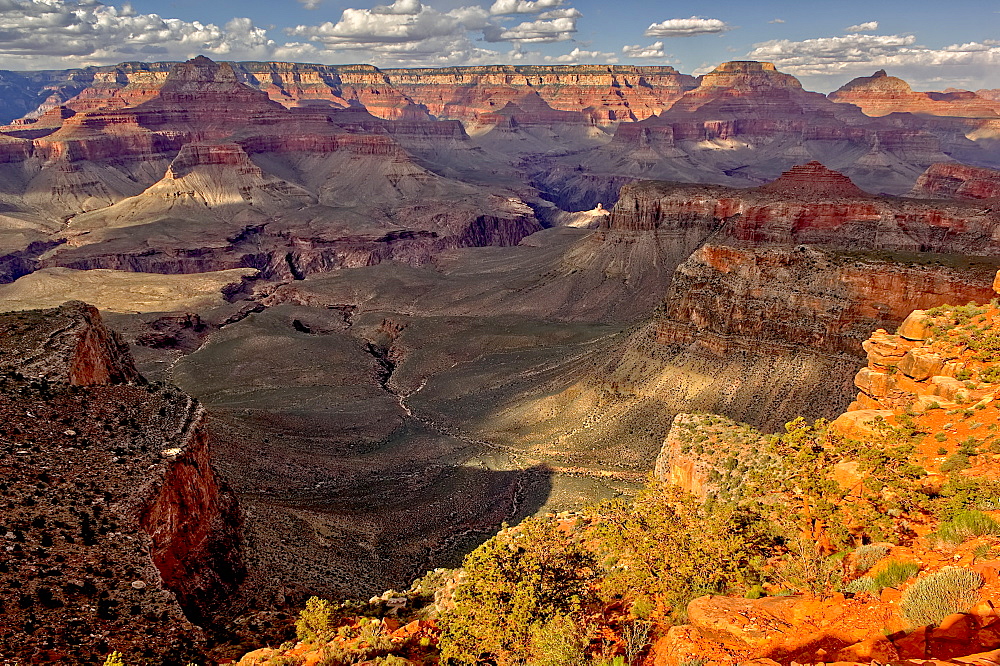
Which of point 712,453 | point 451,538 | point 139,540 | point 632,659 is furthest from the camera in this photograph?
point 451,538

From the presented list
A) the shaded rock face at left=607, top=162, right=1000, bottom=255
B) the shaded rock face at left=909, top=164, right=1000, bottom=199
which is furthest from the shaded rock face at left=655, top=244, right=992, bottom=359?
the shaded rock face at left=909, top=164, right=1000, bottom=199

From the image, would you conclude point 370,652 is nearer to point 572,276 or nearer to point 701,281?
point 701,281

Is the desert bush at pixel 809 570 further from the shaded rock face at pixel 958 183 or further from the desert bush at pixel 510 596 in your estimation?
the shaded rock face at pixel 958 183

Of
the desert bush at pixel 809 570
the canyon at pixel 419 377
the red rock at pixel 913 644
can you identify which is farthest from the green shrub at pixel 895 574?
the canyon at pixel 419 377

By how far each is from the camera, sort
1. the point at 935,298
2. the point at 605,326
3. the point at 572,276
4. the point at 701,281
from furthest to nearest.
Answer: the point at 572,276
the point at 605,326
the point at 701,281
the point at 935,298

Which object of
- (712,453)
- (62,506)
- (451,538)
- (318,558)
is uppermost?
(62,506)

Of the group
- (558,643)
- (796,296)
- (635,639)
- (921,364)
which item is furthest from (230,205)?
(635,639)

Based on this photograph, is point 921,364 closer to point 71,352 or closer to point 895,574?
point 895,574

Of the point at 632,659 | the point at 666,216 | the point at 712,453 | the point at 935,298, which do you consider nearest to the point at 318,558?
the point at 712,453
